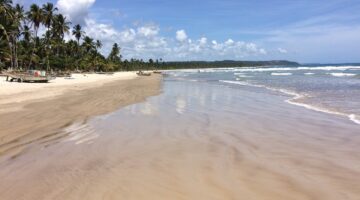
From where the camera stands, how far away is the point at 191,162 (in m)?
7.99

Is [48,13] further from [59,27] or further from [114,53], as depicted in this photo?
[114,53]

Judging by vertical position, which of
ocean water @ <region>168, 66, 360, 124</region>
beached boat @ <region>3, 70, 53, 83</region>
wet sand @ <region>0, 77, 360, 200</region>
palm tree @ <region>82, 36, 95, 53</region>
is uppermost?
A: palm tree @ <region>82, 36, 95, 53</region>

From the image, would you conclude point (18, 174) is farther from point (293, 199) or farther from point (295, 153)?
point (295, 153)

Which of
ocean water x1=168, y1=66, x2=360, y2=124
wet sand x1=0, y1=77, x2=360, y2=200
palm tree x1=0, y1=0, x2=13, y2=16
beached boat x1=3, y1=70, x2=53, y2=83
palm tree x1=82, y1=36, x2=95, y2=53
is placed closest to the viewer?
wet sand x1=0, y1=77, x2=360, y2=200

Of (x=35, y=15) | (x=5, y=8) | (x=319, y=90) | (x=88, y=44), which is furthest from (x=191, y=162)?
(x=88, y=44)

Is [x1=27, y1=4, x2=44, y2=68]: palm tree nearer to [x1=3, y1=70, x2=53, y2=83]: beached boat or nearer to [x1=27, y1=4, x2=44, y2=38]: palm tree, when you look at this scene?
[x1=27, y1=4, x2=44, y2=38]: palm tree

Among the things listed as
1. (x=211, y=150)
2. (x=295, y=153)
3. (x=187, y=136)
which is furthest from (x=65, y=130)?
(x=295, y=153)

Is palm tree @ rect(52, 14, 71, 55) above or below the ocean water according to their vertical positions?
above

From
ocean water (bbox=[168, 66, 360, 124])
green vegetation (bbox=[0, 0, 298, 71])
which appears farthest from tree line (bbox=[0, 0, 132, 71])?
ocean water (bbox=[168, 66, 360, 124])

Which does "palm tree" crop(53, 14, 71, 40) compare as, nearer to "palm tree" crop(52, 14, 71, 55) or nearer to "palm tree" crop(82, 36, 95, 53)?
"palm tree" crop(52, 14, 71, 55)

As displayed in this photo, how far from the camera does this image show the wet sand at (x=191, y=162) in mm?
6039

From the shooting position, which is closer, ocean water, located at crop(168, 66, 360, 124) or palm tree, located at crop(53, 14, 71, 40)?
ocean water, located at crop(168, 66, 360, 124)

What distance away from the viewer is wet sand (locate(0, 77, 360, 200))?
604cm

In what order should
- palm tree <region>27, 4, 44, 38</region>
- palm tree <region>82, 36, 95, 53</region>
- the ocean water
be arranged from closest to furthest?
1. the ocean water
2. palm tree <region>27, 4, 44, 38</region>
3. palm tree <region>82, 36, 95, 53</region>
